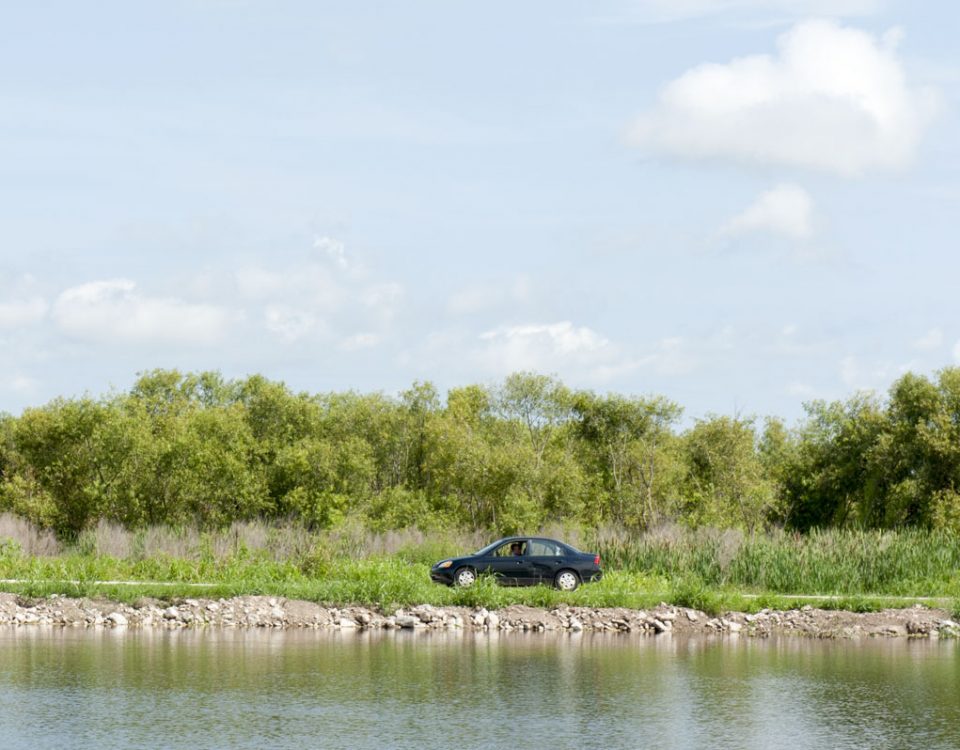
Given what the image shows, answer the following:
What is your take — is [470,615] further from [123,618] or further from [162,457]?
[162,457]

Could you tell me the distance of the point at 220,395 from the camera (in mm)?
104000

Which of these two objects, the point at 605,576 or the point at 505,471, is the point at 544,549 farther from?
the point at 505,471

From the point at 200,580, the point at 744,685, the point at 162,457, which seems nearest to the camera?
the point at 744,685

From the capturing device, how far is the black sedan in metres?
33.7

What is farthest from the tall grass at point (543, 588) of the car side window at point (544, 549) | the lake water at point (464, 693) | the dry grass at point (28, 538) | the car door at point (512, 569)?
the lake water at point (464, 693)

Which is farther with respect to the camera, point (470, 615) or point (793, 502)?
point (793, 502)

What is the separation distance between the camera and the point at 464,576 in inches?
1323

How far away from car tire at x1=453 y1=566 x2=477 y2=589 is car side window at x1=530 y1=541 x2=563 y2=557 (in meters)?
1.65

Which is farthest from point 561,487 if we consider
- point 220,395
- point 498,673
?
point 220,395

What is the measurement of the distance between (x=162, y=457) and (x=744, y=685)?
119ft

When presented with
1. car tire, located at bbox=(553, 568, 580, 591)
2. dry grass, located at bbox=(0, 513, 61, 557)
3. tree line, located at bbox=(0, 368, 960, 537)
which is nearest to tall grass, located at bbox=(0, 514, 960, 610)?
dry grass, located at bbox=(0, 513, 61, 557)

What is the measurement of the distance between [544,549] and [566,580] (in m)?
1.00

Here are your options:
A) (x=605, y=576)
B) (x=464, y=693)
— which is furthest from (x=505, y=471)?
(x=464, y=693)

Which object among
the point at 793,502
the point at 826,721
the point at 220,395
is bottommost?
the point at 826,721
